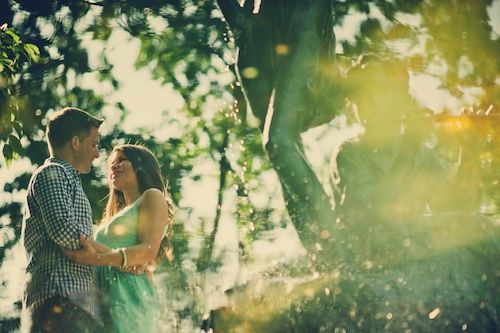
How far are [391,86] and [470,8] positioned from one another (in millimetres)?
4478

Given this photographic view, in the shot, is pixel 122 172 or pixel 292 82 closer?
pixel 122 172

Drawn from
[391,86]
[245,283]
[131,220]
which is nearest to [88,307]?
[131,220]

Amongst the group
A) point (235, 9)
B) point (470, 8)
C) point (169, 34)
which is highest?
point (235, 9)

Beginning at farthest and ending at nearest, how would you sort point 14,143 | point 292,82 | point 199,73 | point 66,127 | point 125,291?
point 199,73, point 292,82, point 14,143, point 66,127, point 125,291

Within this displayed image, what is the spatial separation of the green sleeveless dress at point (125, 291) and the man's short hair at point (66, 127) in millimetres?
444

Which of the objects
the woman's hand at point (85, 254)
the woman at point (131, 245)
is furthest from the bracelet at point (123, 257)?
the woman's hand at point (85, 254)

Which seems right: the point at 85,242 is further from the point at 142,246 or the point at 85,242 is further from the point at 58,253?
the point at 142,246

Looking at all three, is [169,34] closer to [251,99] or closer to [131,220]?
[251,99]

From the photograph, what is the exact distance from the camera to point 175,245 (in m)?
15.9

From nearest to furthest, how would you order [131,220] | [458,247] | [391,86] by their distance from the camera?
[131,220] → [458,247] → [391,86]

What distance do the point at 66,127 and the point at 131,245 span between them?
654 millimetres

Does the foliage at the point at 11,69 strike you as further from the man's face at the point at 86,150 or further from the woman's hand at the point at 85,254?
the woman's hand at the point at 85,254

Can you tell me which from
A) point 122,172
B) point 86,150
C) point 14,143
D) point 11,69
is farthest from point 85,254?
point 11,69

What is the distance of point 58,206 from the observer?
2.99m
